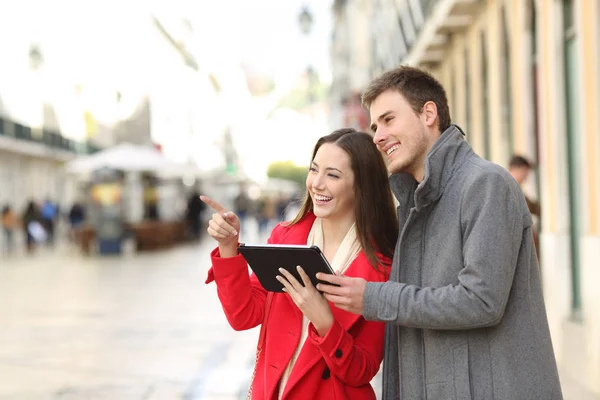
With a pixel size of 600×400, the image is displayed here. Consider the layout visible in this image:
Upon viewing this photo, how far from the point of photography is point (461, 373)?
249cm

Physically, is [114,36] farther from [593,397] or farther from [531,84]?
[593,397]

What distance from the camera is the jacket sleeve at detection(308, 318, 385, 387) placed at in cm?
→ 288

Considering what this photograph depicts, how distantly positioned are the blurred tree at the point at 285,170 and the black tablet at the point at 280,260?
373ft

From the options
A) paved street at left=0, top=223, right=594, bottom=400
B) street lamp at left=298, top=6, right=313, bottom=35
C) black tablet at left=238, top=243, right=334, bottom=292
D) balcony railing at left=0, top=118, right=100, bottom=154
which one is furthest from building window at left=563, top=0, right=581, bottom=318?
balcony railing at left=0, top=118, right=100, bottom=154

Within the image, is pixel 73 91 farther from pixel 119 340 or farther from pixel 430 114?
pixel 430 114

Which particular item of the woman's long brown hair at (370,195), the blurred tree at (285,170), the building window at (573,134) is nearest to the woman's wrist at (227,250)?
the woman's long brown hair at (370,195)

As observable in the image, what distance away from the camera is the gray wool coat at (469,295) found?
7.95 ft

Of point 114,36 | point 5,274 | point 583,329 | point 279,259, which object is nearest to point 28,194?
point 114,36

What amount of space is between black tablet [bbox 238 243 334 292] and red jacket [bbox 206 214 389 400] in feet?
0.57

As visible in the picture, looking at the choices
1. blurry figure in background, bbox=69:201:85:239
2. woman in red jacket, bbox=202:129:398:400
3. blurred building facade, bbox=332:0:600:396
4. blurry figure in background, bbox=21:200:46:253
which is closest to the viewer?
woman in red jacket, bbox=202:129:398:400

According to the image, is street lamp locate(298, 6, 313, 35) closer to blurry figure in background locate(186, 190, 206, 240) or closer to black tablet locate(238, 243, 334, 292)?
blurry figure in background locate(186, 190, 206, 240)

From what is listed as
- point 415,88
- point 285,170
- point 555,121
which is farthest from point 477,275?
point 285,170

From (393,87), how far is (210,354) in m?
6.71

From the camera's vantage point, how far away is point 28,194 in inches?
1828
